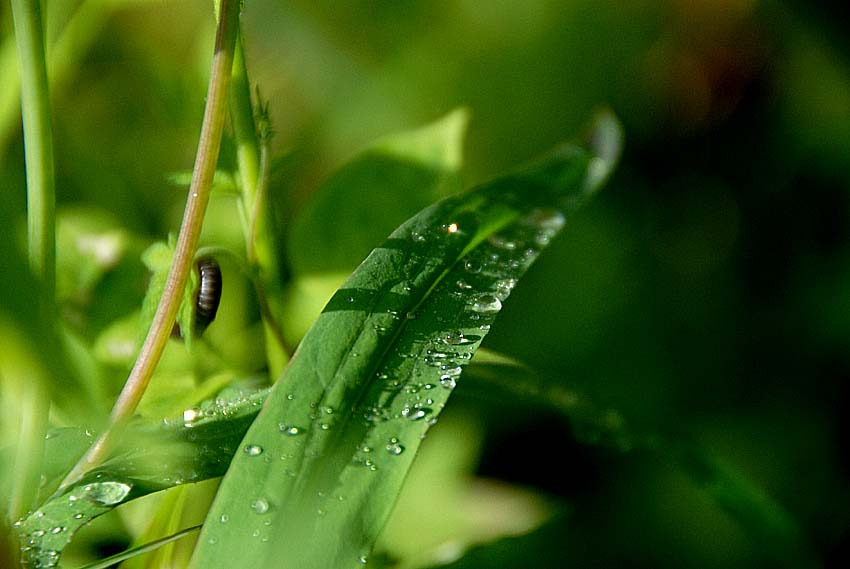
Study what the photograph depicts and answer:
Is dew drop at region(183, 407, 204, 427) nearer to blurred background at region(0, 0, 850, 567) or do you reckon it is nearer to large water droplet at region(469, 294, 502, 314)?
large water droplet at region(469, 294, 502, 314)

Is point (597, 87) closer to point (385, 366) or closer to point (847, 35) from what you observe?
point (847, 35)

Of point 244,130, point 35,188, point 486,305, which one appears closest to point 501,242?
point 486,305

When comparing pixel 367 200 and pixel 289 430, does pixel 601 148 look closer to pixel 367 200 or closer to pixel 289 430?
pixel 367 200

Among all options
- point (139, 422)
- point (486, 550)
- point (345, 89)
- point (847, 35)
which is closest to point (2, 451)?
point (139, 422)

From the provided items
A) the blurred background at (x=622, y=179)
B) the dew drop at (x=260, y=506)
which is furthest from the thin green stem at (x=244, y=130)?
the blurred background at (x=622, y=179)

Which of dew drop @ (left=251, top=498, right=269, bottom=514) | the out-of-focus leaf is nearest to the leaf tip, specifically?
the out-of-focus leaf

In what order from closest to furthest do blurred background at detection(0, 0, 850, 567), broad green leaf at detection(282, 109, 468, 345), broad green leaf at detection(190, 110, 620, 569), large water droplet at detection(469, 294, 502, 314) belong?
1. broad green leaf at detection(190, 110, 620, 569)
2. large water droplet at detection(469, 294, 502, 314)
3. broad green leaf at detection(282, 109, 468, 345)
4. blurred background at detection(0, 0, 850, 567)
